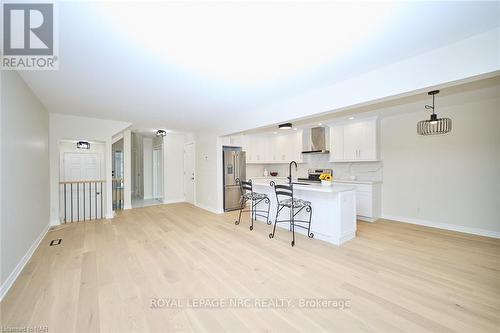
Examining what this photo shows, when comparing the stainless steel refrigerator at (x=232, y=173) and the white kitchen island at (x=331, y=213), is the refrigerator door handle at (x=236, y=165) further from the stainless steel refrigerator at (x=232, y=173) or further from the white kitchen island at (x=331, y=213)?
the white kitchen island at (x=331, y=213)

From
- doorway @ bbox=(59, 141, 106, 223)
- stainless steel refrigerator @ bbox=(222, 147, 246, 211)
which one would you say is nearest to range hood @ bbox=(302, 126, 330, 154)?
stainless steel refrigerator @ bbox=(222, 147, 246, 211)

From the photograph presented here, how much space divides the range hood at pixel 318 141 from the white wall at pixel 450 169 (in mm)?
1404

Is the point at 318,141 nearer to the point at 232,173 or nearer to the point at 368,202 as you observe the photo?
the point at 368,202

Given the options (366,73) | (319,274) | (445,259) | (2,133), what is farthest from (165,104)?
(445,259)

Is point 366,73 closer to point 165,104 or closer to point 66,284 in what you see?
point 165,104

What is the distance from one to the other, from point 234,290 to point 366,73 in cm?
299

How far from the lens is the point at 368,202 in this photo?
4.79 m


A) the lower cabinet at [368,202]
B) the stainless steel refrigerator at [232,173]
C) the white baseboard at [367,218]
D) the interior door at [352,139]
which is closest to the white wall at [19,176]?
the stainless steel refrigerator at [232,173]

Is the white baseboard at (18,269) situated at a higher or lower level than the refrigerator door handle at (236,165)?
lower

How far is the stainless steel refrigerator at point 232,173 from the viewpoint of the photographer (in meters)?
5.98

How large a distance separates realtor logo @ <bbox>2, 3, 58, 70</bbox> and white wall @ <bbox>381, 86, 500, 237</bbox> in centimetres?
539

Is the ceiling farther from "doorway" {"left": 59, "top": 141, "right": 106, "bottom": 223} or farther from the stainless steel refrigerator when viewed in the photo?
the stainless steel refrigerator

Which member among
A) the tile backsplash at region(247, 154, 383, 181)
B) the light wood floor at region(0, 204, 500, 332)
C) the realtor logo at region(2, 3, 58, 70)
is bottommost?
the light wood floor at region(0, 204, 500, 332)

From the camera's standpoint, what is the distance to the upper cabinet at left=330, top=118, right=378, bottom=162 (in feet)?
16.4
